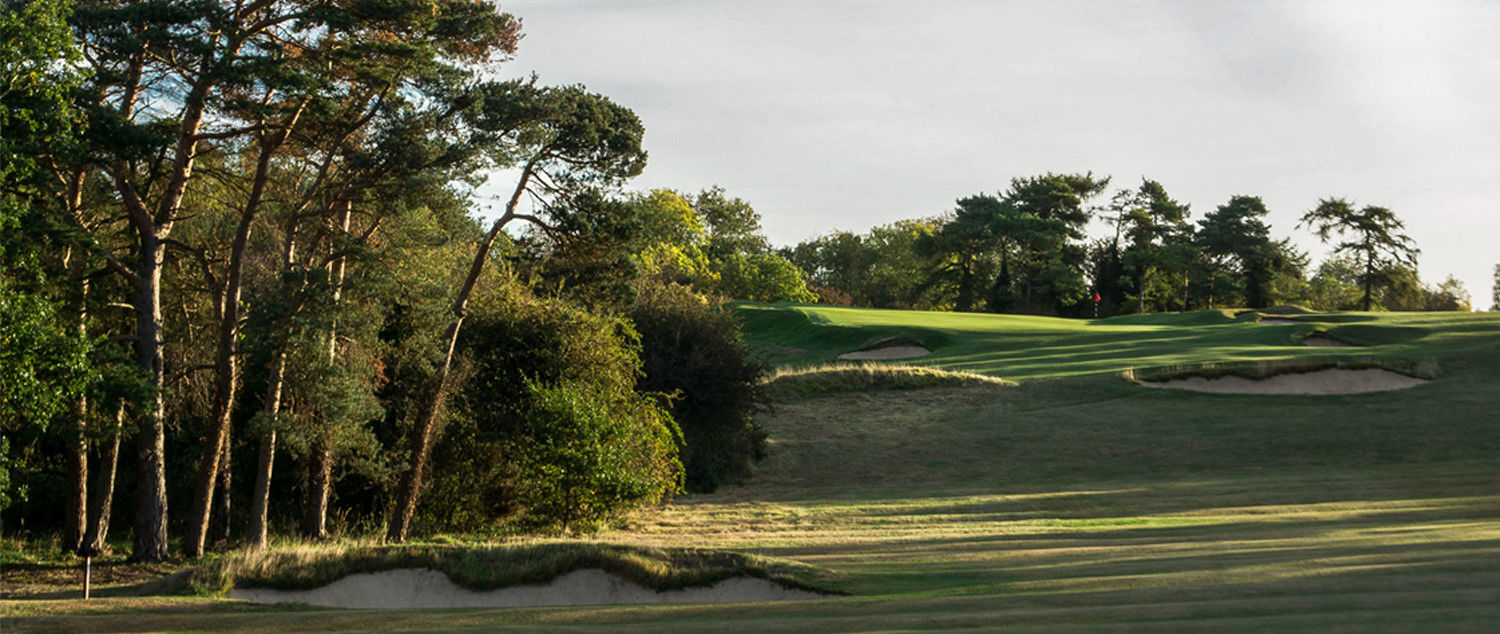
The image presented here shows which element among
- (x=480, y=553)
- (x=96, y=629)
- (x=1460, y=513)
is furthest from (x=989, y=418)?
(x=96, y=629)

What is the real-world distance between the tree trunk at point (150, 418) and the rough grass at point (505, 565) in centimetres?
551

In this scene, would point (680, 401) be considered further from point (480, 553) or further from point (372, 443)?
point (480, 553)

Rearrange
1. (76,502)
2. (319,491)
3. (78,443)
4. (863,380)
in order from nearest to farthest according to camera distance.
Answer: (78,443), (76,502), (319,491), (863,380)

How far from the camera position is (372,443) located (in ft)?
61.5

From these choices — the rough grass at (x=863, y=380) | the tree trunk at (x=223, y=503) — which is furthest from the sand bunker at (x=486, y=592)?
the rough grass at (x=863, y=380)

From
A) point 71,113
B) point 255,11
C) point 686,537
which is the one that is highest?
point 255,11

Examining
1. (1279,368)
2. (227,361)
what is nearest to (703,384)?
(227,361)

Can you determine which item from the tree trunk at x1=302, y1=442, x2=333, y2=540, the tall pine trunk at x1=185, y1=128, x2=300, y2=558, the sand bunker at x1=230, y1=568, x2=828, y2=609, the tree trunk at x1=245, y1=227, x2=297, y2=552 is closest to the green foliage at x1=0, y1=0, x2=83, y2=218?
the tall pine trunk at x1=185, y1=128, x2=300, y2=558

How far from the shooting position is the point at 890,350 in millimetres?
44938

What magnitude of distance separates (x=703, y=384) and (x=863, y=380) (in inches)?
354

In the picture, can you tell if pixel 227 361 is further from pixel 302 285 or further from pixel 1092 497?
pixel 1092 497

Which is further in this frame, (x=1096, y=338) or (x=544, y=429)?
(x=1096, y=338)

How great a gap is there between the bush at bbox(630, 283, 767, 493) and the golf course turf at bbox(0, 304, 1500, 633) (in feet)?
3.52

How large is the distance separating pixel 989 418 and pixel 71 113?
914 inches
